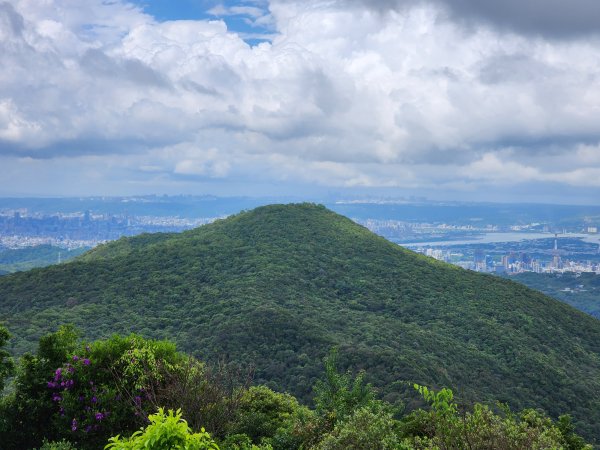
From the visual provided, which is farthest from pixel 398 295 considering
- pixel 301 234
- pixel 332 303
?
pixel 301 234

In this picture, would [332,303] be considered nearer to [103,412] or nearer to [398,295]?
[398,295]

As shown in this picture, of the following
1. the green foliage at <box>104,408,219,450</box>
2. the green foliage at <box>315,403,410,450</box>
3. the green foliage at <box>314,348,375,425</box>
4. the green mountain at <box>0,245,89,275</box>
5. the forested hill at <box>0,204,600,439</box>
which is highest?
the green foliage at <box>104,408,219,450</box>

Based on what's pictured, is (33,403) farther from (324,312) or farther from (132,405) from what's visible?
(324,312)

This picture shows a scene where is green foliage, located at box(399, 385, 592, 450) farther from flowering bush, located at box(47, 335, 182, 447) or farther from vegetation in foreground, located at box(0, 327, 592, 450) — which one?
flowering bush, located at box(47, 335, 182, 447)

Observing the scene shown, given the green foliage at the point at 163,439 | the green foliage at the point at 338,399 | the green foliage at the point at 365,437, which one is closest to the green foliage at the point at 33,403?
the green foliage at the point at 338,399

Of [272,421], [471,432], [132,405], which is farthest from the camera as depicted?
[272,421]

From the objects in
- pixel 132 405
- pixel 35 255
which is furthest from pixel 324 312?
pixel 35 255

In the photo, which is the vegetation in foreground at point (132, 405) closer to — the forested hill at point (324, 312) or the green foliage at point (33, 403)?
the green foliage at point (33, 403)

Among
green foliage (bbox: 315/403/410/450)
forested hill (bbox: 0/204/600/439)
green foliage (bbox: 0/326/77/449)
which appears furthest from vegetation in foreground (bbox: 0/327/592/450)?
forested hill (bbox: 0/204/600/439)
